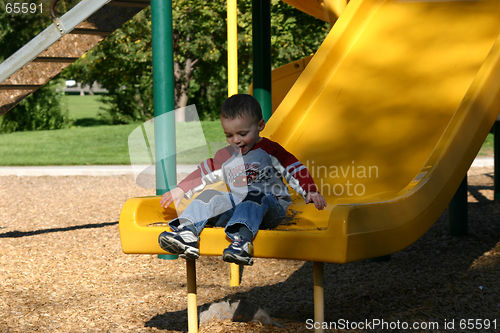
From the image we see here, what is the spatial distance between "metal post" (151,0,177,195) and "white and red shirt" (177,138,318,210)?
1.47 meters

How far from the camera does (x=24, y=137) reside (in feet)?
52.3

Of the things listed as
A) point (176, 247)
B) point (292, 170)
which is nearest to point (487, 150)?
point (292, 170)

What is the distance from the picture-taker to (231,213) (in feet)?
7.98

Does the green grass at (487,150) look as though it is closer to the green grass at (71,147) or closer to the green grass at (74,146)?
the green grass at (74,146)

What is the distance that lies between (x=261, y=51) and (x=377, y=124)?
1.63 metres

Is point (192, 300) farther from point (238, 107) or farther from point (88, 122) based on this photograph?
point (88, 122)

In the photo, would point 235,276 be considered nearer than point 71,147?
Yes

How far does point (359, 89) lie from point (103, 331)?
2352mm

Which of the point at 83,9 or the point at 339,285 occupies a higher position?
the point at 83,9

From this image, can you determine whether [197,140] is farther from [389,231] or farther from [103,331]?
[103,331]

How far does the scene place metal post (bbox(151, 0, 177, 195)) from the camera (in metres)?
3.97

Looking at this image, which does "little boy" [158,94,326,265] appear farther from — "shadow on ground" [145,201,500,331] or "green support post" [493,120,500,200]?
"green support post" [493,120,500,200]

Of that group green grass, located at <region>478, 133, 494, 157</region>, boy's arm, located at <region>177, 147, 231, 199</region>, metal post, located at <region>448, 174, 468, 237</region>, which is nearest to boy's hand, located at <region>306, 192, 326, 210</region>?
boy's arm, located at <region>177, 147, 231, 199</region>

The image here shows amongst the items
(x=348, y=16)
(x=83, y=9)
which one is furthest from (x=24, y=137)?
(x=348, y=16)
